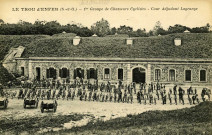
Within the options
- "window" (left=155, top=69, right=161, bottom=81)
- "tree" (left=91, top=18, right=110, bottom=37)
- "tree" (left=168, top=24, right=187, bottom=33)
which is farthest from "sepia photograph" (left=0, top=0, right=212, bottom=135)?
"tree" (left=91, top=18, right=110, bottom=37)

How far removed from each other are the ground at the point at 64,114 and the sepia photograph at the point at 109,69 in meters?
0.05

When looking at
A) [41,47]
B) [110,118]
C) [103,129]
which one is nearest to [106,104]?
[110,118]

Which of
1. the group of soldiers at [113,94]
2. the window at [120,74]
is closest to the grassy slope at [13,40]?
the group of soldiers at [113,94]

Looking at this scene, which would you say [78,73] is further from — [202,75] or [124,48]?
[202,75]

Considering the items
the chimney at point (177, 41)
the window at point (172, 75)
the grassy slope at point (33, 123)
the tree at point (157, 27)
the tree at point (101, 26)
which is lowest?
the grassy slope at point (33, 123)

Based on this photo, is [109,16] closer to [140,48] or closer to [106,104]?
[106,104]

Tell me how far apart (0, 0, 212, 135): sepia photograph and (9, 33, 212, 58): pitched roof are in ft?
0.28

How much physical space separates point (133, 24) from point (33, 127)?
7927 mm

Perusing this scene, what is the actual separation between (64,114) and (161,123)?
5505mm

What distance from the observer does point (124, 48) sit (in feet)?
82.0

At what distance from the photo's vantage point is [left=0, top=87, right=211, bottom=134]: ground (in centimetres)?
1412

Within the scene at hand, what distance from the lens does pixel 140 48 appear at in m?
24.9

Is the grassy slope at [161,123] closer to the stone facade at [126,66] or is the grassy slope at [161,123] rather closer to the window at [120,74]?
Answer: the stone facade at [126,66]

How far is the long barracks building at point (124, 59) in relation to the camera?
75.7 ft
